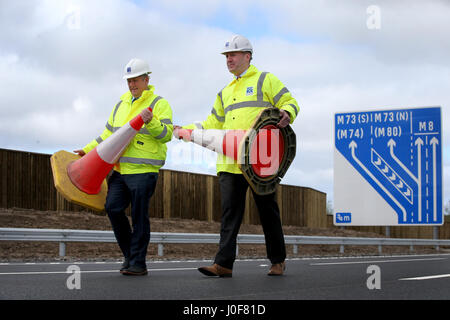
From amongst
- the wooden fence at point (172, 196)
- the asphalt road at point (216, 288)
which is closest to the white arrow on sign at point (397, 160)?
the asphalt road at point (216, 288)

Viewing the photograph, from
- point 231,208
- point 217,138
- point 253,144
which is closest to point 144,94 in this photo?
point 217,138

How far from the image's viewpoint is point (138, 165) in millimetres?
7648

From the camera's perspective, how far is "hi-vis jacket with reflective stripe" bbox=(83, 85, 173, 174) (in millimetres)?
7641

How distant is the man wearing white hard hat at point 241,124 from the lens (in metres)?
7.46

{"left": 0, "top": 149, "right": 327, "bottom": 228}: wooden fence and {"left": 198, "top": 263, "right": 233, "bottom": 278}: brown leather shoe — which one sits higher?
{"left": 0, "top": 149, "right": 327, "bottom": 228}: wooden fence

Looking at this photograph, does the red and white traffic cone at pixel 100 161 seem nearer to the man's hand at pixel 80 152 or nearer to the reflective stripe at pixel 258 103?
the man's hand at pixel 80 152

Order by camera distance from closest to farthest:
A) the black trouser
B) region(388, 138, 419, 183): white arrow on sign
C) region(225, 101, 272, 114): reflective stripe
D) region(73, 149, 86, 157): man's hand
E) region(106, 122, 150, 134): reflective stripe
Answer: the black trouser, region(225, 101, 272, 114): reflective stripe, region(106, 122, 150, 134): reflective stripe, region(73, 149, 86, 157): man's hand, region(388, 138, 419, 183): white arrow on sign

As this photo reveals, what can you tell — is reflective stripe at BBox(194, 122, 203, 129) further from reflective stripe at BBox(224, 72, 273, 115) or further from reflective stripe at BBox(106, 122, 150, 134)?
reflective stripe at BBox(106, 122, 150, 134)

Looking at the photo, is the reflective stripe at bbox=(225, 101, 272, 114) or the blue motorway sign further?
the blue motorway sign

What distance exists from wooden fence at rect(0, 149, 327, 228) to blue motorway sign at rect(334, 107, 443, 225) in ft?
31.6

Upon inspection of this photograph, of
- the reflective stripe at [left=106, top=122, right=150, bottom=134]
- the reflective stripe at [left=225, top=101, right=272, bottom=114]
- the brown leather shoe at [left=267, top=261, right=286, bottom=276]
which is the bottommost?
the brown leather shoe at [left=267, top=261, right=286, bottom=276]

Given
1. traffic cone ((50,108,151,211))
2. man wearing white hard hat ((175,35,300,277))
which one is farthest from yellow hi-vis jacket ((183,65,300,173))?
traffic cone ((50,108,151,211))

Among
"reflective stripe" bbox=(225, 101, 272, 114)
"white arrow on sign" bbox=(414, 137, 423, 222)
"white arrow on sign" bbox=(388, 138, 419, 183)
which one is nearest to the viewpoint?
"reflective stripe" bbox=(225, 101, 272, 114)
